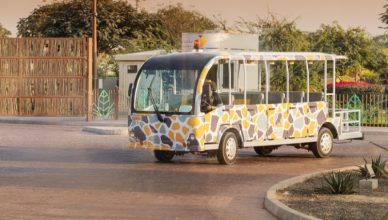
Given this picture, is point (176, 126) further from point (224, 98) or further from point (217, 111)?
point (224, 98)

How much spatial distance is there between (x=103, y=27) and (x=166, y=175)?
56773mm

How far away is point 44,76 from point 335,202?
97.8ft

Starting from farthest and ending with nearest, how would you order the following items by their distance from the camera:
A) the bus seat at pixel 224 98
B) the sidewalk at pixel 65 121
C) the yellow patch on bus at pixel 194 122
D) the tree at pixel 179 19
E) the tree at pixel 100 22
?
the tree at pixel 179 19 < the tree at pixel 100 22 < the sidewalk at pixel 65 121 < the bus seat at pixel 224 98 < the yellow patch on bus at pixel 194 122

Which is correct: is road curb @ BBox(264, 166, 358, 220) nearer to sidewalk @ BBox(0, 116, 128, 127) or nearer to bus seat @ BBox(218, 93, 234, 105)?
bus seat @ BBox(218, 93, 234, 105)

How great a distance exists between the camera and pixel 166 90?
20859 mm

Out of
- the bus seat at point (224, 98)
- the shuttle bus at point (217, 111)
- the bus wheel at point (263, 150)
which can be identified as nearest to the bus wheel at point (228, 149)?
the shuttle bus at point (217, 111)

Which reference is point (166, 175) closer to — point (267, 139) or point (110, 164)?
point (110, 164)

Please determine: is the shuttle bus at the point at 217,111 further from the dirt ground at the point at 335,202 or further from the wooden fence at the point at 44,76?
the wooden fence at the point at 44,76

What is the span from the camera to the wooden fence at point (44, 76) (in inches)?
1641

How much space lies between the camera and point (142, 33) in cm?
7538

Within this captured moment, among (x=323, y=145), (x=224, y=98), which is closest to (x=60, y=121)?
(x=323, y=145)

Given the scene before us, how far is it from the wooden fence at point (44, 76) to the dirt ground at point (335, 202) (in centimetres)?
2679

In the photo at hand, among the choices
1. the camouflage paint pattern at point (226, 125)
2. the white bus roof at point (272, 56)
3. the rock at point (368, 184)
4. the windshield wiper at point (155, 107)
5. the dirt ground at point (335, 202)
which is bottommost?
the dirt ground at point (335, 202)

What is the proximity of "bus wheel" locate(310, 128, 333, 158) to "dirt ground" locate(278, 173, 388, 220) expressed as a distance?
22.2 feet
